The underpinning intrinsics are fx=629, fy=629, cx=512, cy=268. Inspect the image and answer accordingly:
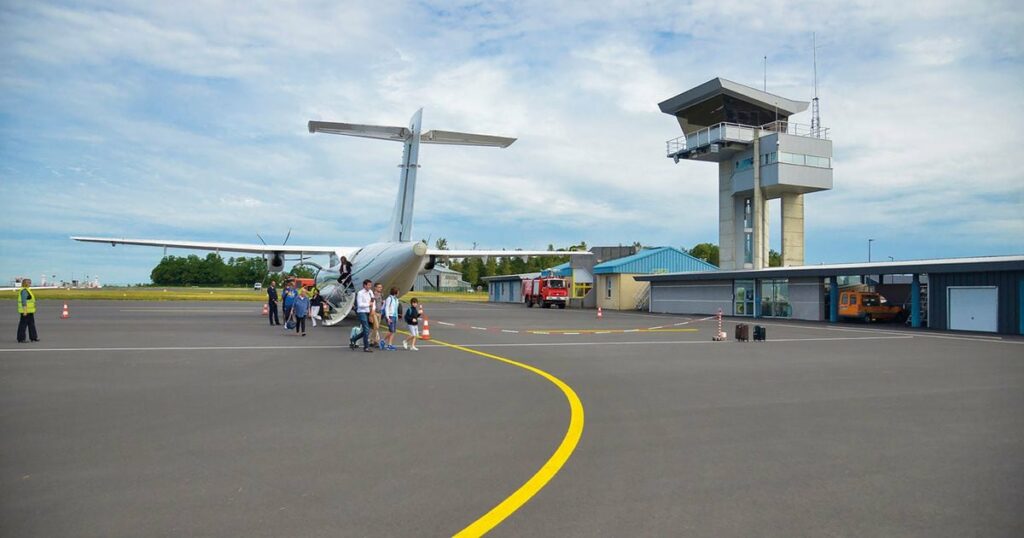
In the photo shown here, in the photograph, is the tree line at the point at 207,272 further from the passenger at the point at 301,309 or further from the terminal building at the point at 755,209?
the passenger at the point at 301,309

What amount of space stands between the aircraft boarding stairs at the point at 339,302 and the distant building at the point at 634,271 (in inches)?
1145

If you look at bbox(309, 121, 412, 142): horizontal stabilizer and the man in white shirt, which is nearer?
the man in white shirt

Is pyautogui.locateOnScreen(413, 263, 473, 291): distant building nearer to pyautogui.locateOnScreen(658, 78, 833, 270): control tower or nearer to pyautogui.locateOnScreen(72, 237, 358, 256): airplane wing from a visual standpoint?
pyautogui.locateOnScreen(658, 78, 833, 270): control tower

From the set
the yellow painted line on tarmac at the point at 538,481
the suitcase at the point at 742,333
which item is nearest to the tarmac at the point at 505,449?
the yellow painted line on tarmac at the point at 538,481

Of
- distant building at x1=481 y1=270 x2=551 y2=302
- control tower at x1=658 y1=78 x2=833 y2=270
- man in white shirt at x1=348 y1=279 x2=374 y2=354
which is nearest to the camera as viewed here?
man in white shirt at x1=348 y1=279 x2=374 y2=354

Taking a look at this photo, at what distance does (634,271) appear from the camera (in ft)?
168

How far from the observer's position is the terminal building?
36.2 meters

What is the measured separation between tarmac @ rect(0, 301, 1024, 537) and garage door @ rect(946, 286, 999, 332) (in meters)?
15.5

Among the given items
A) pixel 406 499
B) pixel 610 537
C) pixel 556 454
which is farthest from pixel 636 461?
pixel 406 499

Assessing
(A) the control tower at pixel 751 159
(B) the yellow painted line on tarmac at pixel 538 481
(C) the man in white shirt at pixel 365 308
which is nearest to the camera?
(B) the yellow painted line on tarmac at pixel 538 481

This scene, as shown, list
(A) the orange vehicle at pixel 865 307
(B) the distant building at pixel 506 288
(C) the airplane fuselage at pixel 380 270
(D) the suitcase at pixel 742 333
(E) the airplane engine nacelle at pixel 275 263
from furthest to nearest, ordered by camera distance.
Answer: (B) the distant building at pixel 506 288 < (A) the orange vehicle at pixel 865 307 < (E) the airplane engine nacelle at pixel 275 263 < (C) the airplane fuselage at pixel 380 270 < (D) the suitcase at pixel 742 333

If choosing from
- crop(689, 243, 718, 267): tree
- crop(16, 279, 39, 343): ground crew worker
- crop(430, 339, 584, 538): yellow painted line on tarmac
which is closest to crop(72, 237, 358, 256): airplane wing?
crop(16, 279, 39, 343): ground crew worker

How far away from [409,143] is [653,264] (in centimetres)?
3020

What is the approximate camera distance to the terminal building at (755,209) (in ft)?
119
